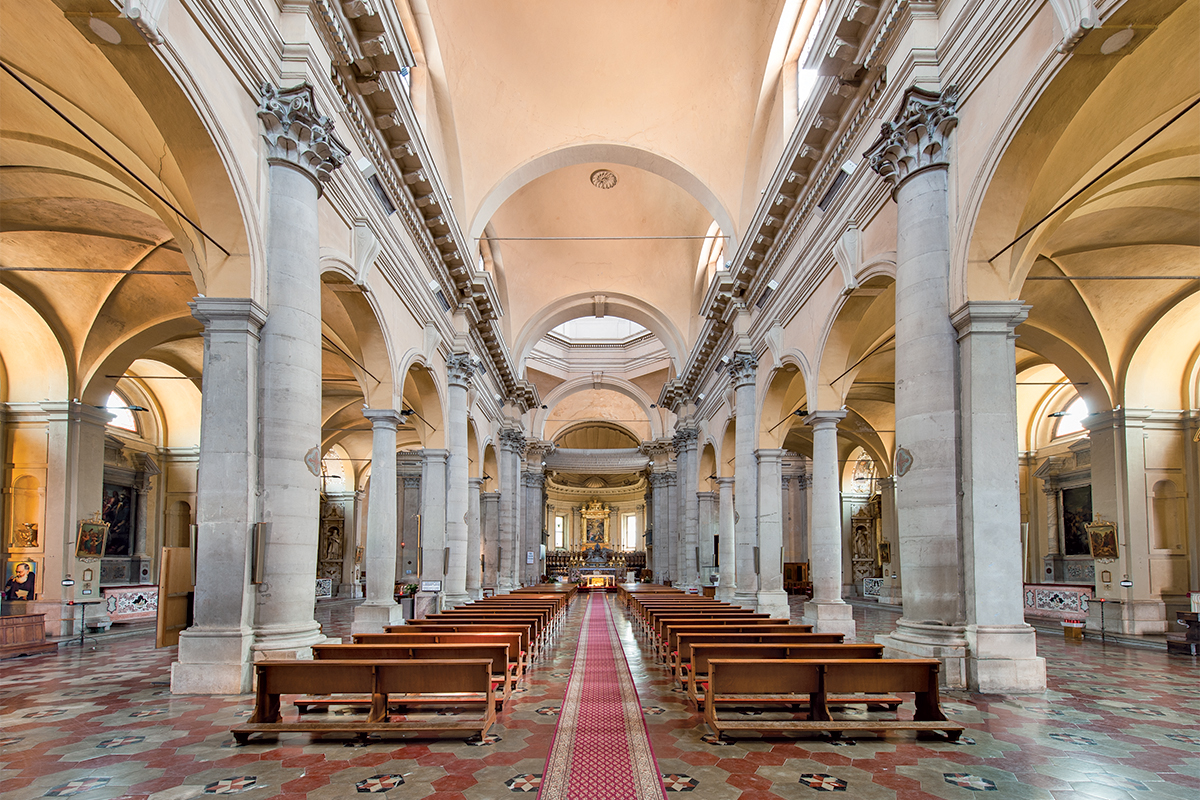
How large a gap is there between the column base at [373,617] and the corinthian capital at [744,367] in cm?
963

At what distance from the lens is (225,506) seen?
7859mm

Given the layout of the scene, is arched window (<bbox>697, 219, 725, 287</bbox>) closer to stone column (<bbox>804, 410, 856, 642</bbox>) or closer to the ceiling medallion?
the ceiling medallion

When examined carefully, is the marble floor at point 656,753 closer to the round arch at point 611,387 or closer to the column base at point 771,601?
the column base at point 771,601

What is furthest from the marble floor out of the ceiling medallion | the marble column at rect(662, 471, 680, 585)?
the marble column at rect(662, 471, 680, 585)

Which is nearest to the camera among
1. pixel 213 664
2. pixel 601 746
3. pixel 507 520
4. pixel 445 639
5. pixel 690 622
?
pixel 601 746

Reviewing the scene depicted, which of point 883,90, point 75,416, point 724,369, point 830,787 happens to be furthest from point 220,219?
point 724,369

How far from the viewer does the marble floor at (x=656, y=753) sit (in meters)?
4.88

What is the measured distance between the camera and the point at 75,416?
15.6 meters

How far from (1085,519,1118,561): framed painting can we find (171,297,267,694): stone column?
49.8ft

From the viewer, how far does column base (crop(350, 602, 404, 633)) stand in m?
14.1

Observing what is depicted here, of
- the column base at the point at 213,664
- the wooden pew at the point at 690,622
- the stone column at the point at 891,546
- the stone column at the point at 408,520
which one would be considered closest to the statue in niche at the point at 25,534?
the column base at the point at 213,664

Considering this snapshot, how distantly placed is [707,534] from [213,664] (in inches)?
896

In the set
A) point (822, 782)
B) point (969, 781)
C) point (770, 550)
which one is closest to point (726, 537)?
point (770, 550)

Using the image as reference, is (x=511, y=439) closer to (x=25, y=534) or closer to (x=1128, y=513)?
(x=25, y=534)
